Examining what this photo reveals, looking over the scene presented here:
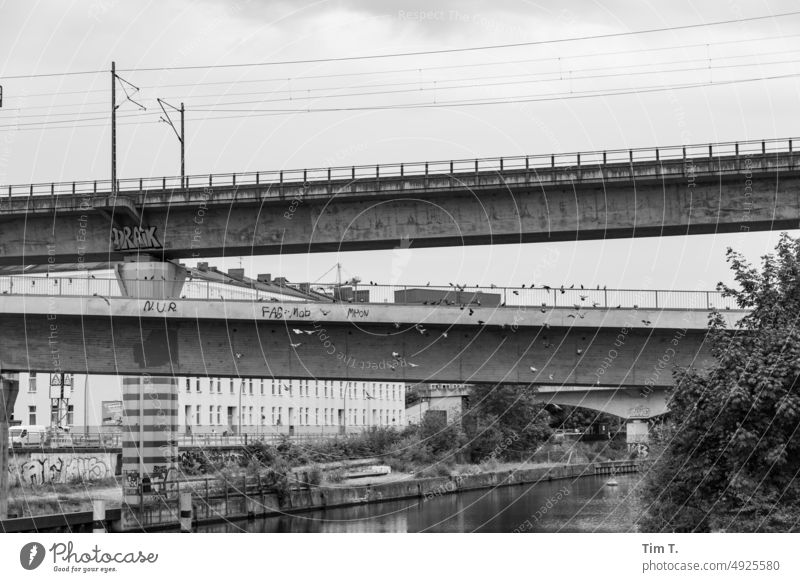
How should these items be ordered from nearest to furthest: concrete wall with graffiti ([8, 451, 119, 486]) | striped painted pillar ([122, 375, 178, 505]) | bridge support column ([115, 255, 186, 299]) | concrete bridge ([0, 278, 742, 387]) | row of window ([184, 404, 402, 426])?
1. concrete bridge ([0, 278, 742, 387])
2. bridge support column ([115, 255, 186, 299])
3. striped painted pillar ([122, 375, 178, 505])
4. concrete wall with graffiti ([8, 451, 119, 486])
5. row of window ([184, 404, 402, 426])

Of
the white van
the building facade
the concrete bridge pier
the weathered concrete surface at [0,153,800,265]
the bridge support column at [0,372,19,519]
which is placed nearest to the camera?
the weathered concrete surface at [0,153,800,265]

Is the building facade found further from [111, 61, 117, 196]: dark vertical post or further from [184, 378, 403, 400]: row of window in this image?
[111, 61, 117, 196]: dark vertical post

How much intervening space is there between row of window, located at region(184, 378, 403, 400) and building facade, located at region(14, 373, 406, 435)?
9 centimetres

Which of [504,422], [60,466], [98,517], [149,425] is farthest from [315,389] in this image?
[98,517]

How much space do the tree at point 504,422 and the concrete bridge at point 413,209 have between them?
2083 inches

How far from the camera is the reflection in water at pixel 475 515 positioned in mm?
69750

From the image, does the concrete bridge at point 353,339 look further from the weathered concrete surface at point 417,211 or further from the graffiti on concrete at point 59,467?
the graffiti on concrete at point 59,467

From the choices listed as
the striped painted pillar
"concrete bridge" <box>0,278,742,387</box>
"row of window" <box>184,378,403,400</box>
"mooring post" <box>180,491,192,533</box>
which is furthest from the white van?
"concrete bridge" <box>0,278,742,387</box>

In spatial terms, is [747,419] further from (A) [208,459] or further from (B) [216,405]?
(B) [216,405]

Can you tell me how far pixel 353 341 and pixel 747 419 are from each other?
72.7 feet

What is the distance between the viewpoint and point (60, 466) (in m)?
71.1

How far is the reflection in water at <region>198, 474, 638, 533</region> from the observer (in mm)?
69750
